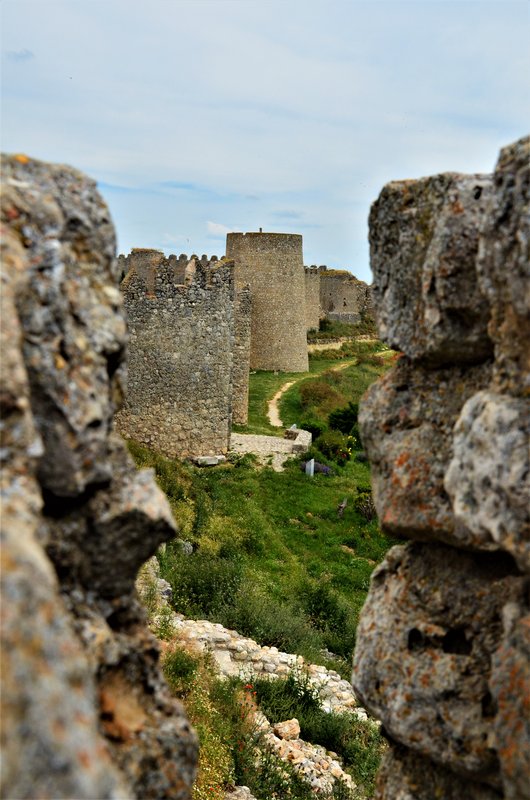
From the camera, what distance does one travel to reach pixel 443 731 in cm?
398

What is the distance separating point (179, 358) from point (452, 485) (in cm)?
1381

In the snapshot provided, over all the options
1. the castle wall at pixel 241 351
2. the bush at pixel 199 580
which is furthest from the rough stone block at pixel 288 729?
the castle wall at pixel 241 351

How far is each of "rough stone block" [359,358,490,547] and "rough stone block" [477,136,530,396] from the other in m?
0.45

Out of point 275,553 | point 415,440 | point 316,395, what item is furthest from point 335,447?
point 415,440

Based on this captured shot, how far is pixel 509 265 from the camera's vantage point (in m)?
3.51

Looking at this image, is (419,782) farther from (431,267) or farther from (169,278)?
(169,278)

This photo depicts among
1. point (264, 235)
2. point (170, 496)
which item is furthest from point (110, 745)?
point (264, 235)

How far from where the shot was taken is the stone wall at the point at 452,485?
3451mm

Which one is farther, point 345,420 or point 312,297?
point 312,297

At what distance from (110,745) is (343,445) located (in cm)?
1778

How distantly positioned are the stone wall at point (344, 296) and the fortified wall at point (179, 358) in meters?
40.1

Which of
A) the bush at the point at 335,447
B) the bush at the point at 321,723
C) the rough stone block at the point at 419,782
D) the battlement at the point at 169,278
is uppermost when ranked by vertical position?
the battlement at the point at 169,278

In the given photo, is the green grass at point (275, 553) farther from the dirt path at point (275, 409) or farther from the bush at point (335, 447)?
A: the dirt path at point (275, 409)

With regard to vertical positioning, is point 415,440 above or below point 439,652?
above
